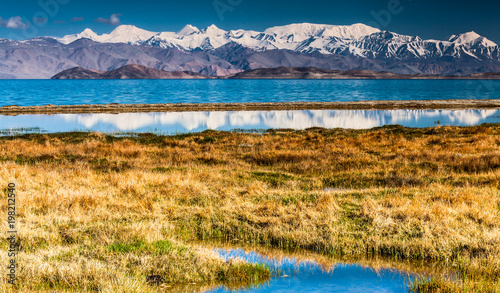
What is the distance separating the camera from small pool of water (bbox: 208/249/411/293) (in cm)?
980

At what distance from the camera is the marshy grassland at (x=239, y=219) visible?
400 inches

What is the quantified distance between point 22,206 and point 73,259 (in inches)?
232

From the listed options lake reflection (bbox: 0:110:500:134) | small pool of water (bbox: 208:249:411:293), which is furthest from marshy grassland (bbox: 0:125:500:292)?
lake reflection (bbox: 0:110:500:134)

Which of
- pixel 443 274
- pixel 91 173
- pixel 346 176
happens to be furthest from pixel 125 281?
pixel 346 176

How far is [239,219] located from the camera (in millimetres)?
14969

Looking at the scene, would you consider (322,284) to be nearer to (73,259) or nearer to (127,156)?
(73,259)

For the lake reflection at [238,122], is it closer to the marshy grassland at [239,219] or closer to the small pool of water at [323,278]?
the marshy grassland at [239,219]

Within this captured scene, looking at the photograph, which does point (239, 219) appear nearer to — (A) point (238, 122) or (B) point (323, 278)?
(B) point (323, 278)

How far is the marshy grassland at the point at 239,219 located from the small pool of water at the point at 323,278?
44cm

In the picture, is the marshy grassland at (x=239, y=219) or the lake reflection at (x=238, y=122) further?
the lake reflection at (x=238, y=122)

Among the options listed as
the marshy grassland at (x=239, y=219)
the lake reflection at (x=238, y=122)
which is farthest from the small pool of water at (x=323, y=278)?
the lake reflection at (x=238, y=122)

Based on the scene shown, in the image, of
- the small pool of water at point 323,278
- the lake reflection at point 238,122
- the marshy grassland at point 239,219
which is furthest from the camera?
the lake reflection at point 238,122

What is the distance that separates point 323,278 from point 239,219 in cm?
495

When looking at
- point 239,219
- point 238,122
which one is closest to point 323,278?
point 239,219
